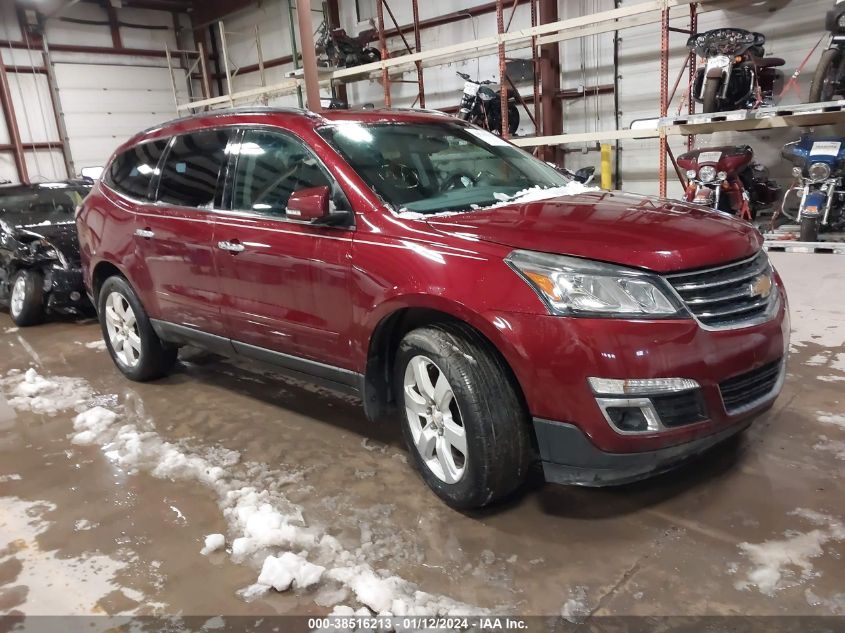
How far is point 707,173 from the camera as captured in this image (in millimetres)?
6512

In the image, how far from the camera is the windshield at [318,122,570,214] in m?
2.77

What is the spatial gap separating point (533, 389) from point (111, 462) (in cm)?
222

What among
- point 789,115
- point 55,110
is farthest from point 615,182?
point 55,110

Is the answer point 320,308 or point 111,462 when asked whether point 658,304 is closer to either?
point 320,308

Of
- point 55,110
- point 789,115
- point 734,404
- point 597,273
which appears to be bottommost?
point 734,404

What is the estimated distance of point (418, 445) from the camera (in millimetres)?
2605

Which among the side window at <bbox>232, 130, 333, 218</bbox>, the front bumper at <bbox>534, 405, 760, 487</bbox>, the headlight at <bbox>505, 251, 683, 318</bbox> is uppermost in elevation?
the side window at <bbox>232, 130, 333, 218</bbox>

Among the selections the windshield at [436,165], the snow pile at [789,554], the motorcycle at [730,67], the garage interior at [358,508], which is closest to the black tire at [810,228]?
the garage interior at [358,508]

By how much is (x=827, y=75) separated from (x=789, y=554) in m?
5.61

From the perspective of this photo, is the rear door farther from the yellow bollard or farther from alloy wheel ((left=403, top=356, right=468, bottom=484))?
the yellow bollard

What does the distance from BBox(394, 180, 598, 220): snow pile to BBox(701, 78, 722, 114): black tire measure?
13.9 ft

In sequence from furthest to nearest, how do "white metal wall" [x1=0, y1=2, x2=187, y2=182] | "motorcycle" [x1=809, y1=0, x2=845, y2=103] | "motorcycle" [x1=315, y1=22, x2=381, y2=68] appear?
1. "white metal wall" [x1=0, y1=2, x2=187, y2=182]
2. "motorcycle" [x1=315, y1=22, x2=381, y2=68]
3. "motorcycle" [x1=809, y1=0, x2=845, y2=103]

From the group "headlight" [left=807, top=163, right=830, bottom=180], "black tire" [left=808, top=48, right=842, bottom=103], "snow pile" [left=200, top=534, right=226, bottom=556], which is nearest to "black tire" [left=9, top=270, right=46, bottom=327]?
"snow pile" [left=200, top=534, right=226, bottom=556]

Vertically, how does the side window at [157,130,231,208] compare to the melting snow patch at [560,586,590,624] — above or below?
above
